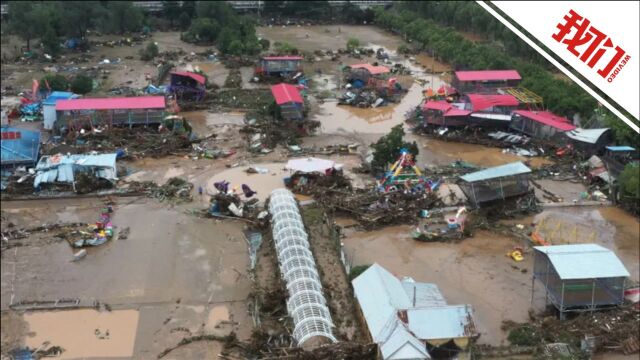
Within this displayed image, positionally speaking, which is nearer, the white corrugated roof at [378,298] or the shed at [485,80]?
the white corrugated roof at [378,298]

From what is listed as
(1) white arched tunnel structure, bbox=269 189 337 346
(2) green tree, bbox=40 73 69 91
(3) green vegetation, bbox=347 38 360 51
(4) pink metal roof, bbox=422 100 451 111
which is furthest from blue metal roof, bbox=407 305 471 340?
(3) green vegetation, bbox=347 38 360 51

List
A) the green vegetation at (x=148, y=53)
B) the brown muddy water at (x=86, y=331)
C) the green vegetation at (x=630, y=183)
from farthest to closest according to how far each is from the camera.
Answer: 1. the green vegetation at (x=148, y=53)
2. the green vegetation at (x=630, y=183)
3. the brown muddy water at (x=86, y=331)

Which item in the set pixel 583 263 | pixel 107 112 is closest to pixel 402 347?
pixel 583 263

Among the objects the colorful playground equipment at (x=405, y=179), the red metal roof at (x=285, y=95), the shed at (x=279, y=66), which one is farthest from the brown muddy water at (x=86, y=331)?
the shed at (x=279, y=66)

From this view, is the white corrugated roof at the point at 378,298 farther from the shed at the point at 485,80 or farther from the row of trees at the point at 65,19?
the row of trees at the point at 65,19

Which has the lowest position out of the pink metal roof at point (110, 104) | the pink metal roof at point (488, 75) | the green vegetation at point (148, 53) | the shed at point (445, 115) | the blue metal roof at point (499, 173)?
the green vegetation at point (148, 53)

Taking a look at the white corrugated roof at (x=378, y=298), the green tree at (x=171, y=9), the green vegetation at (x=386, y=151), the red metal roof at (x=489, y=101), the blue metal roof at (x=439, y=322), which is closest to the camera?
the blue metal roof at (x=439, y=322)
